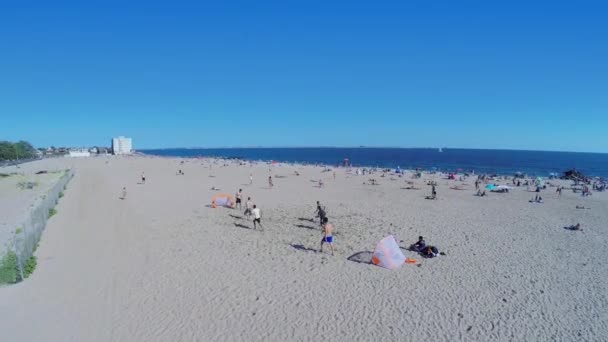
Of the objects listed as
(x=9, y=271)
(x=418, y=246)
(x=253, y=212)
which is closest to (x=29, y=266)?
(x=9, y=271)

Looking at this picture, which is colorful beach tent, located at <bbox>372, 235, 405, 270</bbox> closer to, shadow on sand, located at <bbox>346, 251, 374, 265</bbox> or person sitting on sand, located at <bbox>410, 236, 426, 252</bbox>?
shadow on sand, located at <bbox>346, 251, 374, 265</bbox>

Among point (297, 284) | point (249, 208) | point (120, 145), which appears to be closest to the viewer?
point (297, 284)

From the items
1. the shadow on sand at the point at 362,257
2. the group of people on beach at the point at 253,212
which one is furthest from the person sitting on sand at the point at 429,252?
the group of people on beach at the point at 253,212

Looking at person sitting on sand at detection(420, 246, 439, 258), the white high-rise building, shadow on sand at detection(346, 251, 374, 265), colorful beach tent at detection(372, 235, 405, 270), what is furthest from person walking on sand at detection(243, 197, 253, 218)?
the white high-rise building

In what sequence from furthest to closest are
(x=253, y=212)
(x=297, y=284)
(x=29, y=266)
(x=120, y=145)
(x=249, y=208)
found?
(x=120, y=145) → (x=249, y=208) → (x=253, y=212) → (x=29, y=266) → (x=297, y=284)

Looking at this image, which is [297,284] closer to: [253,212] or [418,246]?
[418,246]

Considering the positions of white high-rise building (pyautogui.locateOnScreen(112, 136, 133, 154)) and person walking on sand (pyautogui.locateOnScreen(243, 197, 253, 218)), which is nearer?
person walking on sand (pyautogui.locateOnScreen(243, 197, 253, 218))

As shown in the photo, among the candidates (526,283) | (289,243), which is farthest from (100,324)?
(526,283)
